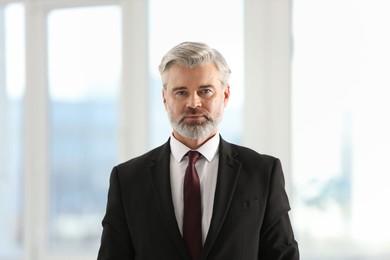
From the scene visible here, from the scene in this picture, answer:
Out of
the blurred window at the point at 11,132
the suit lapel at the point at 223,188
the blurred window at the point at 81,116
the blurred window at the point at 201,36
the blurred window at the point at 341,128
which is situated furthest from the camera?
the blurred window at the point at 11,132

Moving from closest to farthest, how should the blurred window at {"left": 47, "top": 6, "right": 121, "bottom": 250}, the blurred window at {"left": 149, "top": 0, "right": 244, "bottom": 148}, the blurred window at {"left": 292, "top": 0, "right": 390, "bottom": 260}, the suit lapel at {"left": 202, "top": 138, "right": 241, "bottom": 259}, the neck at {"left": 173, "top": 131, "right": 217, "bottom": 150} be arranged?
1. the suit lapel at {"left": 202, "top": 138, "right": 241, "bottom": 259}
2. the neck at {"left": 173, "top": 131, "right": 217, "bottom": 150}
3. the blurred window at {"left": 292, "top": 0, "right": 390, "bottom": 260}
4. the blurred window at {"left": 149, "top": 0, "right": 244, "bottom": 148}
5. the blurred window at {"left": 47, "top": 6, "right": 121, "bottom": 250}

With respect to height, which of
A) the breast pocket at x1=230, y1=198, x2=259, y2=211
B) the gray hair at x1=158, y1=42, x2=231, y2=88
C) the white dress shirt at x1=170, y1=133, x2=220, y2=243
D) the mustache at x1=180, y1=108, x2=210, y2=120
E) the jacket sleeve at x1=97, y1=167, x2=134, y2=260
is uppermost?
the gray hair at x1=158, y1=42, x2=231, y2=88

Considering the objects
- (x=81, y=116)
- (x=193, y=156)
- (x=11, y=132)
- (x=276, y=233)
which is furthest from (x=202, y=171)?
(x=11, y=132)

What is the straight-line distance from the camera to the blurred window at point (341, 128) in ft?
9.43

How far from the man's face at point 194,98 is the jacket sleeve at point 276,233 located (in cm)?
28

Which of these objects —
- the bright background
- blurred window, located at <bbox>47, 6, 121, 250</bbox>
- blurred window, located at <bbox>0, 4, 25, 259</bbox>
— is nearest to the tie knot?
the bright background

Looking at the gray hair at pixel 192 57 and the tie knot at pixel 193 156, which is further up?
the gray hair at pixel 192 57

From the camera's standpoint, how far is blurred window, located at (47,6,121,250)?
342cm

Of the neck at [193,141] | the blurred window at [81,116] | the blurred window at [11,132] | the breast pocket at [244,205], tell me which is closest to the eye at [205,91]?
the neck at [193,141]

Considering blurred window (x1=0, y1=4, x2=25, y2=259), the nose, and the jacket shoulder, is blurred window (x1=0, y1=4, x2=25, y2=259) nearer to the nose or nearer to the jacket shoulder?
the jacket shoulder

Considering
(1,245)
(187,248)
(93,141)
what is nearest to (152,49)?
(93,141)

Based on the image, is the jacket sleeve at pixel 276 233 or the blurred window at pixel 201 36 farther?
the blurred window at pixel 201 36

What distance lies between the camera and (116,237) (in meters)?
1.60

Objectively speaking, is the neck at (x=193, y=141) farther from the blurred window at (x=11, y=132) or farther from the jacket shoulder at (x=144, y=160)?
the blurred window at (x=11, y=132)
